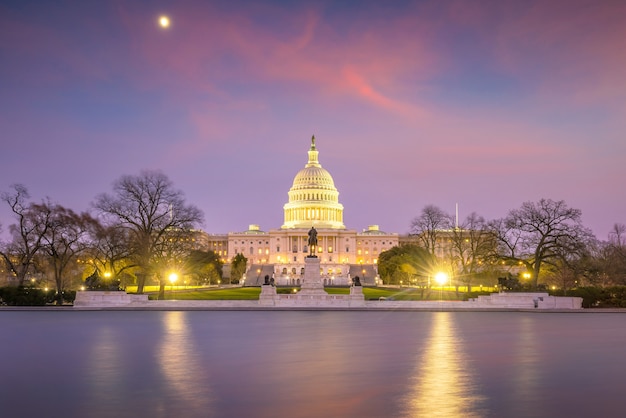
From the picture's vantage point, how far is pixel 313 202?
609ft

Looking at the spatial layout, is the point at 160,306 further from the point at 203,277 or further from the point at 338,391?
the point at 203,277

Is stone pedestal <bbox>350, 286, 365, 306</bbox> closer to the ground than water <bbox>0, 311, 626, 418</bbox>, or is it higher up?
higher up

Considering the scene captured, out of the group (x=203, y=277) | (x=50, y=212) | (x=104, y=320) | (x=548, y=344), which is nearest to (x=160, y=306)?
(x=104, y=320)

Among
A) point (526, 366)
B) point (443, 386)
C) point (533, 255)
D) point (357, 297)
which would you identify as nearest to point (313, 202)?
point (533, 255)

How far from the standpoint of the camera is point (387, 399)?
12.6 metres

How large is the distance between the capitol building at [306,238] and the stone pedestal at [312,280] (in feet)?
359

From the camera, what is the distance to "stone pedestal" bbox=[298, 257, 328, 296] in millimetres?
48469

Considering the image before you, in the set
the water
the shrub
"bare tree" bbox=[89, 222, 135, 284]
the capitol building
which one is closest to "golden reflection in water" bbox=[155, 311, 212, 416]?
the water

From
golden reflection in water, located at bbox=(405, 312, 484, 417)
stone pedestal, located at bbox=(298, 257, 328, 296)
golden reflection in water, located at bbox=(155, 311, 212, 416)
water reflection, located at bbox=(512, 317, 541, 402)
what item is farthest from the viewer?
stone pedestal, located at bbox=(298, 257, 328, 296)

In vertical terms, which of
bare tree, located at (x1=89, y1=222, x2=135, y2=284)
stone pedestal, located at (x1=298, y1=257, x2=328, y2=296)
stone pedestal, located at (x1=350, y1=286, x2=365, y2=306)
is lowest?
stone pedestal, located at (x1=350, y1=286, x2=365, y2=306)

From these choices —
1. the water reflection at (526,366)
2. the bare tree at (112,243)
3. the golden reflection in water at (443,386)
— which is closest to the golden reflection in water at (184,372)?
the golden reflection in water at (443,386)

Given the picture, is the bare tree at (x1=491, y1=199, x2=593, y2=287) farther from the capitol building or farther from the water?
the capitol building

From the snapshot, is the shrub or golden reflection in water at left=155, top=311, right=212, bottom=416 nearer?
golden reflection in water at left=155, top=311, right=212, bottom=416

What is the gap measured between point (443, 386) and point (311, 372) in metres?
3.31
